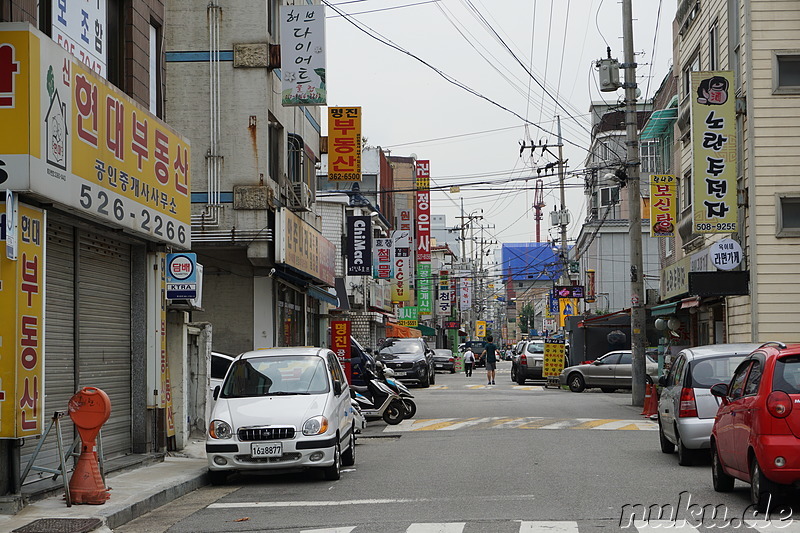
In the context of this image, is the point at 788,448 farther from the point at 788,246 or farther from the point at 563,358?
the point at 563,358

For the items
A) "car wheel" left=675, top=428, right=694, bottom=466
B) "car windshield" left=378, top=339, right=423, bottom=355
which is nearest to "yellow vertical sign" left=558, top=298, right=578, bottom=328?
"car windshield" left=378, top=339, right=423, bottom=355

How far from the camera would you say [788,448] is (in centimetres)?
915

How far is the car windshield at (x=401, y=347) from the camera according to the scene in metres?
39.7

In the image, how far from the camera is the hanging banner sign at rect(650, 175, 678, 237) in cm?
3331

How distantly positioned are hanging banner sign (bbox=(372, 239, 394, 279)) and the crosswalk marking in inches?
1106

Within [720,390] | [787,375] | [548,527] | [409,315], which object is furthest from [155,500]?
[409,315]

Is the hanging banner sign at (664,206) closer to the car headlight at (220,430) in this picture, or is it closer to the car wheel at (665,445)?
the car wheel at (665,445)

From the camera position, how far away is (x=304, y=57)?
23.0 metres

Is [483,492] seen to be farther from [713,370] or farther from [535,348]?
[535,348]

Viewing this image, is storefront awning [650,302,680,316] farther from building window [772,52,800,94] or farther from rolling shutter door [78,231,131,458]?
rolling shutter door [78,231,131,458]

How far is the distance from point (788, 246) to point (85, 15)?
1663 cm

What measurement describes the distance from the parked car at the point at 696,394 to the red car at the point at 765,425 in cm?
293

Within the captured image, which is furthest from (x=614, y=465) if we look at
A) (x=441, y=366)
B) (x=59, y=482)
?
(x=441, y=366)

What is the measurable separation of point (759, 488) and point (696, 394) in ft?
14.9
